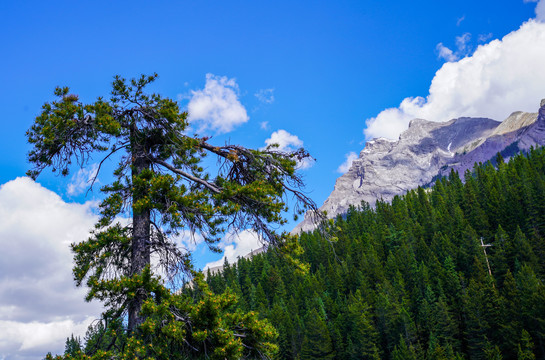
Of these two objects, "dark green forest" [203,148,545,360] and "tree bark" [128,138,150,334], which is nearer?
"tree bark" [128,138,150,334]

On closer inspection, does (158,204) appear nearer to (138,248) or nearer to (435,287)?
(138,248)

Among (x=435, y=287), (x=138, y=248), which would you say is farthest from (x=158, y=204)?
(x=435, y=287)

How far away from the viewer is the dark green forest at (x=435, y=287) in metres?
57.5

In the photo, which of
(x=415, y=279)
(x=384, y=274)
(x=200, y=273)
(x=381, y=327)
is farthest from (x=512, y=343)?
(x=200, y=273)

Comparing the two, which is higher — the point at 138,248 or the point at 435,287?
the point at 138,248

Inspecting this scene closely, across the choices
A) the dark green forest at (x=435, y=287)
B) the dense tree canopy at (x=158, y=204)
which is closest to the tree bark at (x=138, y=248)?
the dense tree canopy at (x=158, y=204)

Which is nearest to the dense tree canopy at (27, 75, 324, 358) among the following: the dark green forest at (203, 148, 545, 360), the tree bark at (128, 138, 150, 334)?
the tree bark at (128, 138, 150, 334)

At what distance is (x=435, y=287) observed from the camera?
7306 centimetres

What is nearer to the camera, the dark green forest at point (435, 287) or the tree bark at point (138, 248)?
the tree bark at point (138, 248)

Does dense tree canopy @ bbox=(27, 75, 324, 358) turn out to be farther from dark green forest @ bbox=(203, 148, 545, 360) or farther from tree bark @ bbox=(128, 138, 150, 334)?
dark green forest @ bbox=(203, 148, 545, 360)

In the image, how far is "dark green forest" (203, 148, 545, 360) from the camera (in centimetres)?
5747

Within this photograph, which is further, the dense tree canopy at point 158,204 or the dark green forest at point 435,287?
the dark green forest at point 435,287

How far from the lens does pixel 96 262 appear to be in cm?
649

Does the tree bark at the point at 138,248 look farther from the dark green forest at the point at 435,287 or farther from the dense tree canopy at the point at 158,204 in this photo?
the dark green forest at the point at 435,287
